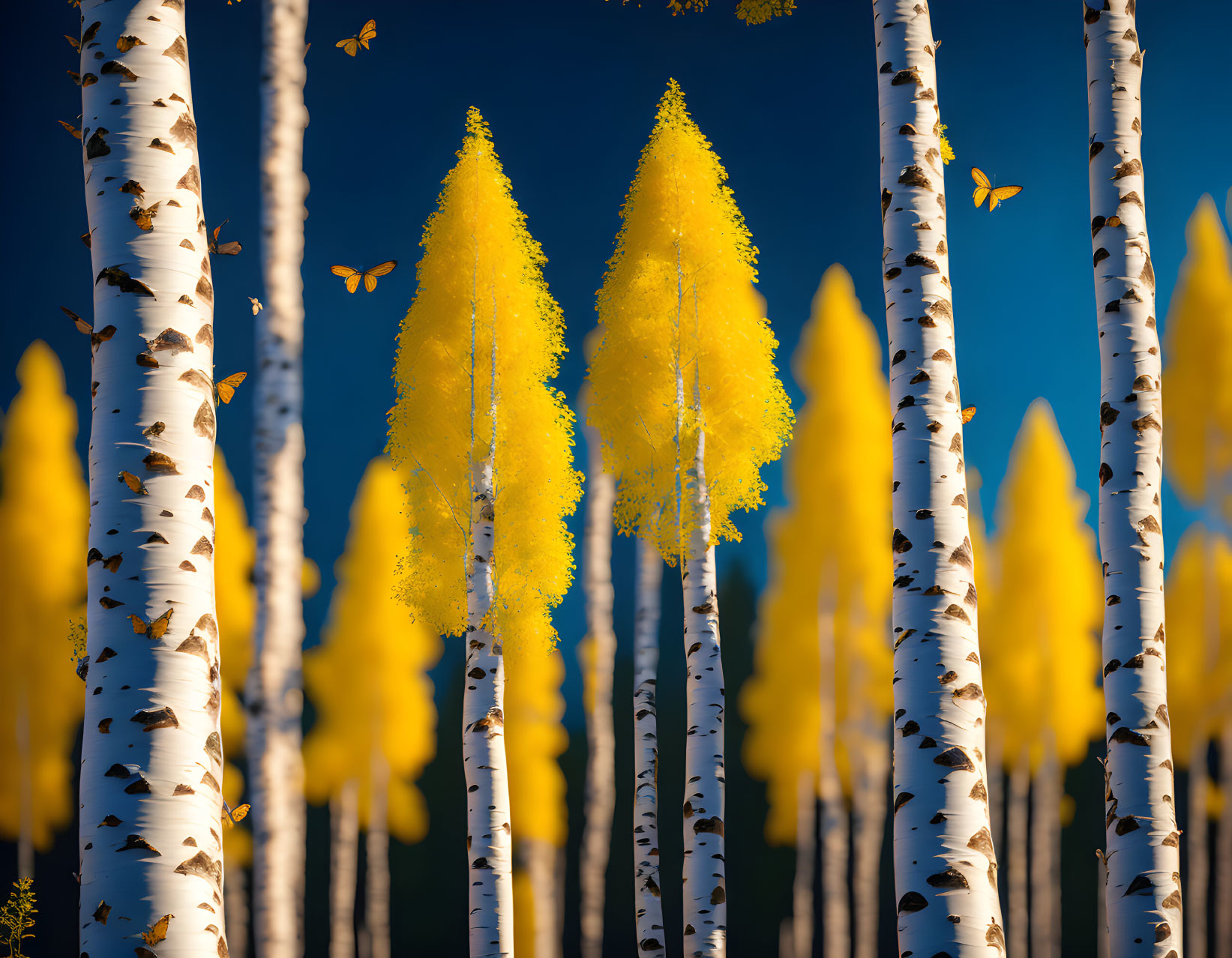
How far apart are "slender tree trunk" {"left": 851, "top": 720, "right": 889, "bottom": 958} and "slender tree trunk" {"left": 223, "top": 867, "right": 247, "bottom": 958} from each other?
7480 mm

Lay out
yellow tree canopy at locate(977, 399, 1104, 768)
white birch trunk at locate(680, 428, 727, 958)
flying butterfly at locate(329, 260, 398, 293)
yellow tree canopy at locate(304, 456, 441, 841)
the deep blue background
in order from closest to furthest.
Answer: white birch trunk at locate(680, 428, 727, 958) → flying butterfly at locate(329, 260, 398, 293) → the deep blue background → yellow tree canopy at locate(977, 399, 1104, 768) → yellow tree canopy at locate(304, 456, 441, 841)

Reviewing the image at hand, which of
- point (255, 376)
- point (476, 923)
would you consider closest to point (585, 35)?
point (255, 376)

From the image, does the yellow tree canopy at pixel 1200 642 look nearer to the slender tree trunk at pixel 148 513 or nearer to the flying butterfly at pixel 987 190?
the flying butterfly at pixel 987 190

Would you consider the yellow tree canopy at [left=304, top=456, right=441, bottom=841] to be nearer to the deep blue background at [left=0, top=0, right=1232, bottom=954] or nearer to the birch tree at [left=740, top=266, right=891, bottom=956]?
the deep blue background at [left=0, top=0, right=1232, bottom=954]

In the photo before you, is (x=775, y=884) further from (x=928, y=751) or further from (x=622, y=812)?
(x=928, y=751)

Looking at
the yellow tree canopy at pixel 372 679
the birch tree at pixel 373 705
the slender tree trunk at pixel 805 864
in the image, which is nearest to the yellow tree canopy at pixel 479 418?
the birch tree at pixel 373 705

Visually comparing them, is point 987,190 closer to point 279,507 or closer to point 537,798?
point 279,507

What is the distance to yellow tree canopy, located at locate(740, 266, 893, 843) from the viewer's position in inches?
393

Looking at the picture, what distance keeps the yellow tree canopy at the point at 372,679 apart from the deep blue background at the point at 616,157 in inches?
85.5

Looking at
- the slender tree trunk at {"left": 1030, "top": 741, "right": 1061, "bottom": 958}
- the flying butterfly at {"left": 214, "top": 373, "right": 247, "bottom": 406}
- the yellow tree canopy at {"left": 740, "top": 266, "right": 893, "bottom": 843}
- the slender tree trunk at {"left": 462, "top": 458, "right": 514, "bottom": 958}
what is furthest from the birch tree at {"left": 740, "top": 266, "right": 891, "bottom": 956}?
the flying butterfly at {"left": 214, "top": 373, "right": 247, "bottom": 406}

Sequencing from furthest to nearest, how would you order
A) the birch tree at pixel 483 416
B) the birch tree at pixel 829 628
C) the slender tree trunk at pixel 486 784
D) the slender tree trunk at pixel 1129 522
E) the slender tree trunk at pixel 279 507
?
1. the birch tree at pixel 829 628
2. the birch tree at pixel 483 416
3. the slender tree trunk at pixel 486 784
4. the slender tree trunk at pixel 279 507
5. the slender tree trunk at pixel 1129 522

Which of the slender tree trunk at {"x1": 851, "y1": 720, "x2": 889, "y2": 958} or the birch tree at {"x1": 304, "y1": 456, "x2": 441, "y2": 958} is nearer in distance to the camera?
the slender tree trunk at {"x1": 851, "y1": 720, "x2": 889, "y2": 958}

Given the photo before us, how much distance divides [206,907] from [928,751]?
261cm

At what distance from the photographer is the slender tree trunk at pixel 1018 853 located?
9854mm
